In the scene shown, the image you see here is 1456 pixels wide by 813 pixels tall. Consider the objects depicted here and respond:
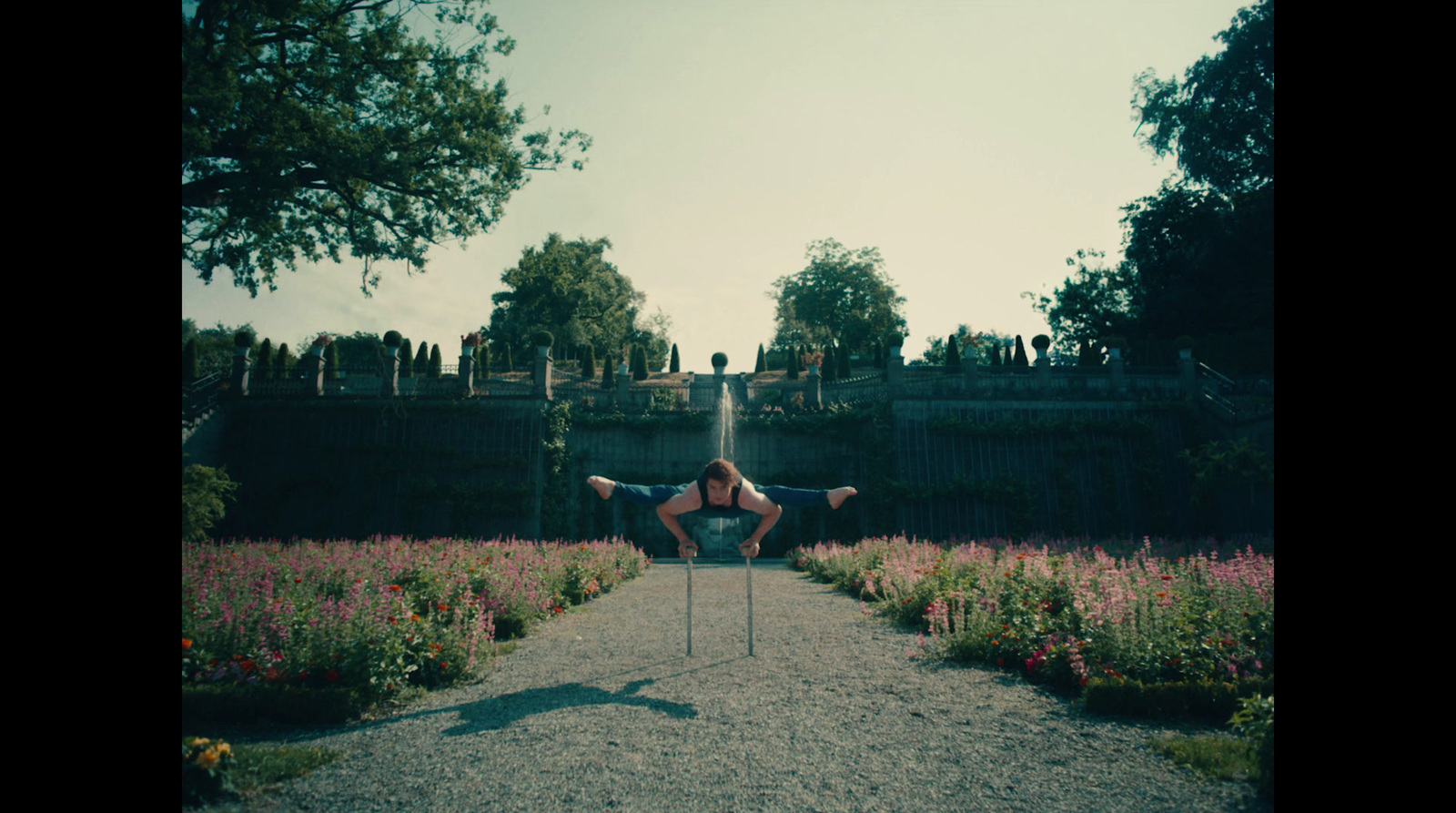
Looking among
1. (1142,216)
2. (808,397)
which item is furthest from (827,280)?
(808,397)

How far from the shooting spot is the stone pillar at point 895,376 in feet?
61.8

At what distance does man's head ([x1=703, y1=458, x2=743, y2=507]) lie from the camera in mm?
5344

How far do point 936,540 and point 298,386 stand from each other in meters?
18.2

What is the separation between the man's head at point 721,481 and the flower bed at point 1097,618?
2.61 metres

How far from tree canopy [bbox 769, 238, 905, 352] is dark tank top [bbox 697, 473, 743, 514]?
4495 centimetres

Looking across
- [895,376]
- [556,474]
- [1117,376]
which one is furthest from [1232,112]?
[556,474]

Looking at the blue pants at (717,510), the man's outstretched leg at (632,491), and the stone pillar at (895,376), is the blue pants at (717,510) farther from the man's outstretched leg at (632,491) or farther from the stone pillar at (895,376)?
the stone pillar at (895,376)

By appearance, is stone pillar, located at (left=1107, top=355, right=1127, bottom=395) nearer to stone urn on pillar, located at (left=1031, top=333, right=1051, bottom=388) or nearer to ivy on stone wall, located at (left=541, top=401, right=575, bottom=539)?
stone urn on pillar, located at (left=1031, top=333, right=1051, bottom=388)

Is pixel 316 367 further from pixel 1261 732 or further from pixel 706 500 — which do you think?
pixel 1261 732

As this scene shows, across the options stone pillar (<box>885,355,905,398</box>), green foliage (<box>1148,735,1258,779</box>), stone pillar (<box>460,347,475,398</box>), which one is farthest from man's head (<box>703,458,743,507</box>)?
stone pillar (<box>460,347,475,398</box>)

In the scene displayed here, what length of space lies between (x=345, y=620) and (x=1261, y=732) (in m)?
5.50

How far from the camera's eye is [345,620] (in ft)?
15.8
